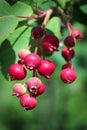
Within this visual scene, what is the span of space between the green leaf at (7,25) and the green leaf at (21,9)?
8cm

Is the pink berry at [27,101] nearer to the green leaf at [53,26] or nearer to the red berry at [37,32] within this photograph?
the red berry at [37,32]

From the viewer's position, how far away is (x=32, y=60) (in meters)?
1.97

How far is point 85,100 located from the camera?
20.1 feet

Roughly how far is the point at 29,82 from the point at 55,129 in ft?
11.3

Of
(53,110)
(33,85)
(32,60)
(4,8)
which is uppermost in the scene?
(4,8)

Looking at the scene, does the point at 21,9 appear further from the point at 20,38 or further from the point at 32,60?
the point at 32,60

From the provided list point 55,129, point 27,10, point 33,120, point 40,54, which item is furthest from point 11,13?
A: point 33,120

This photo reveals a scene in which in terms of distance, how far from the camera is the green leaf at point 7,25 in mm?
2025

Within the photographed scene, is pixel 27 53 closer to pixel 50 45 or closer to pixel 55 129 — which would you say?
pixel 50 45

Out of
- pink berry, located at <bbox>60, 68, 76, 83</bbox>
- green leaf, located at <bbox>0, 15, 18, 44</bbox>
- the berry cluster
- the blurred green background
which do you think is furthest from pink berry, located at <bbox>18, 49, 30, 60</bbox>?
the blurred green background

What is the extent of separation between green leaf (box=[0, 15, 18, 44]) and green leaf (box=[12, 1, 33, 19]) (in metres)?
0.08

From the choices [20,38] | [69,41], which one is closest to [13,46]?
[20,38]

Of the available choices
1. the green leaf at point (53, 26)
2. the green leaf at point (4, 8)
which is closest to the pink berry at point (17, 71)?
the green leaf at point (4, 8)

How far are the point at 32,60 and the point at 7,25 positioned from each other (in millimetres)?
220
